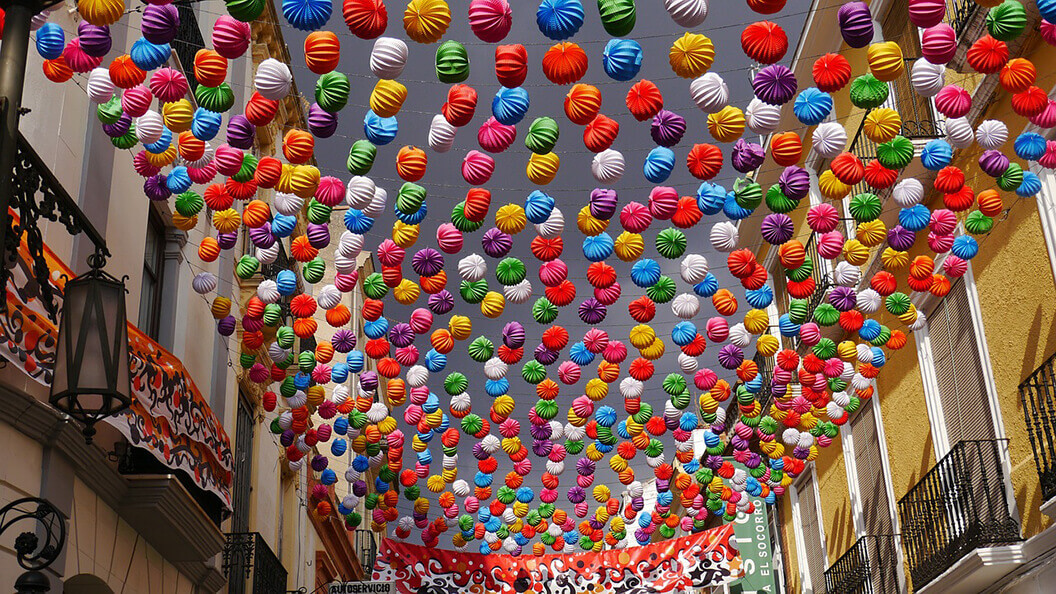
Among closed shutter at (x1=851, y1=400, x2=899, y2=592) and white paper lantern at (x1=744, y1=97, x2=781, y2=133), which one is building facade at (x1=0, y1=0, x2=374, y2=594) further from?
closed shutter at (x1=851, y1=400, x2=899, y2=592)

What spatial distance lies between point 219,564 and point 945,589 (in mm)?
7661

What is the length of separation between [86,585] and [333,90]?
14.5 ft

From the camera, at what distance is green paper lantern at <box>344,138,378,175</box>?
7.86 meters

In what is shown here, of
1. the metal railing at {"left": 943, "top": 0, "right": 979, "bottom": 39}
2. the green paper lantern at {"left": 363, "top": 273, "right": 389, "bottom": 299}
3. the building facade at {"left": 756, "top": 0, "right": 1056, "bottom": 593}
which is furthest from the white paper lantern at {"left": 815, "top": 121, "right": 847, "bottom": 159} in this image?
the green paper lantern at {"left": 363, "top": 273, "right": 389, "bottom": 299}

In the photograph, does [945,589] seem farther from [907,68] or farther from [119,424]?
[119,424]

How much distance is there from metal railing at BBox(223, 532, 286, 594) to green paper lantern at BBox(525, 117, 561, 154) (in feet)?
21.3

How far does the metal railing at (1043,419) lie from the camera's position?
9114 millimetres

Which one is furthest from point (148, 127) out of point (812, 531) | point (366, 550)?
point (366, 550)

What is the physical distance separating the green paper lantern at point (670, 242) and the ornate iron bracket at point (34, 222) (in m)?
4.37

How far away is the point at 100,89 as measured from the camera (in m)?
7.52

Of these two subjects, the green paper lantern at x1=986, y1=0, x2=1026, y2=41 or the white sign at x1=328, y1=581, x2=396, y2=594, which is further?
the white sign at x1=328, y1=581, x2=396, y2=594

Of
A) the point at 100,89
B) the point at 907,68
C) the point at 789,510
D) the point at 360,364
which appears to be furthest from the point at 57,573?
the point at 789,510

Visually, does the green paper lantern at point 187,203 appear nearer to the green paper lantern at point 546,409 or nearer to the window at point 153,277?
the window at point 153,277

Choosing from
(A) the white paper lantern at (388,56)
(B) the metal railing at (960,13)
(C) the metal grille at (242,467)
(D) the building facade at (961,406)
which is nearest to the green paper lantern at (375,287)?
(A) the white paper lantern at (388,56)
